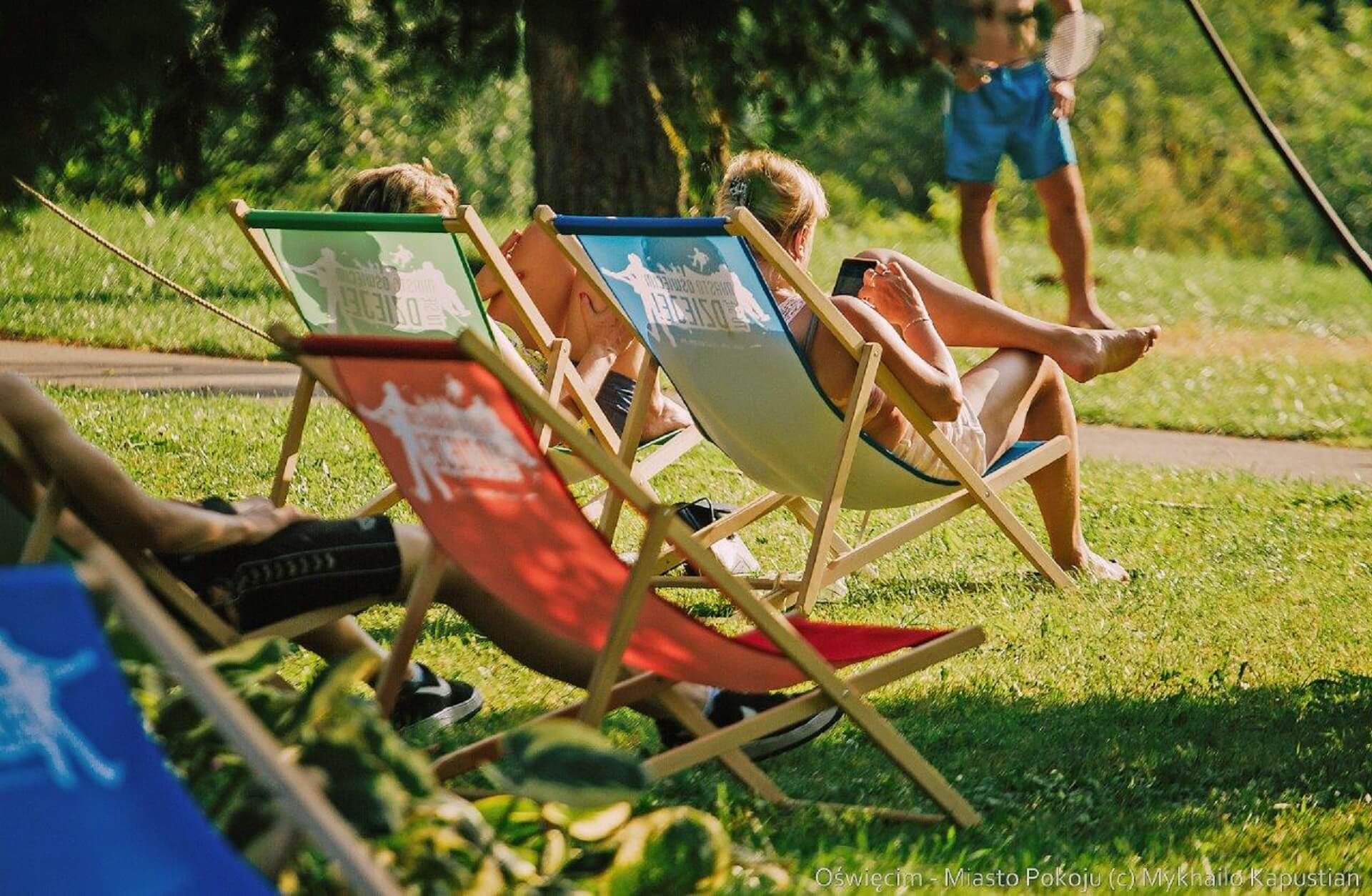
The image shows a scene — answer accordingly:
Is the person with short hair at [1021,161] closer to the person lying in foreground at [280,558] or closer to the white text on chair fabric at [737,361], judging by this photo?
the white text on chair fabric at [737,361]

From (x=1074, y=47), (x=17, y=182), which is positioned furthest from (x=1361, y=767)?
(x=1074, y=47)

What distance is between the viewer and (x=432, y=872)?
88.6 inches

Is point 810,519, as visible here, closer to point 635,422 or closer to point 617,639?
point 635,422

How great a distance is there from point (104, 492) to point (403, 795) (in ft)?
2.83

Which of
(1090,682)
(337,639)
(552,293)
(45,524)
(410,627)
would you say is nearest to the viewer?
(45,524)

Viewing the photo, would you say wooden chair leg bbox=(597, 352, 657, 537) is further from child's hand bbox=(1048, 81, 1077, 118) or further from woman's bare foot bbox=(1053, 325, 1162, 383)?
child's hand bbox=(1048, 81, 1077, 118)

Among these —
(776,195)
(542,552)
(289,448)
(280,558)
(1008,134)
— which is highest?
(776,195)

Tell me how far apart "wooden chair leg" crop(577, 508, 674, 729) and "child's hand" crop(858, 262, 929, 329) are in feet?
6.46

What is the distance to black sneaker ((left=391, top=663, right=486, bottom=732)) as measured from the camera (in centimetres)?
363

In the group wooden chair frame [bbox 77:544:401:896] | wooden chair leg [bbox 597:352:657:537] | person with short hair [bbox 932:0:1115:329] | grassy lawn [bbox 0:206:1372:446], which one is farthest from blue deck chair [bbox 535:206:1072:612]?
grassy lawn [bbox 0:206:1372:446]

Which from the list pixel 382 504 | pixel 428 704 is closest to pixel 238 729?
pixel 428 704

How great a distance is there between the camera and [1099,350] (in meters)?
4.92

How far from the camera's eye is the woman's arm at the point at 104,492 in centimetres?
275

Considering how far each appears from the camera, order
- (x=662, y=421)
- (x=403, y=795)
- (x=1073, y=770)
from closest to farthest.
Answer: (x=403, y=795), (x=1073, y=770), (x=662, y=421)
